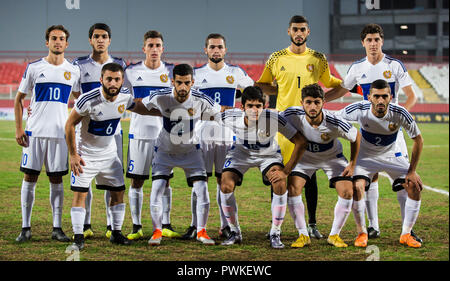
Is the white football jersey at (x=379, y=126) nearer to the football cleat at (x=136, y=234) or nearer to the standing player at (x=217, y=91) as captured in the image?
the standing player at (x=217, y=91)

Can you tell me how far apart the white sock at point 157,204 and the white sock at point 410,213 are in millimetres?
2219

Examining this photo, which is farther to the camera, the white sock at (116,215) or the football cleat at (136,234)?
the football cleat at (136,234)

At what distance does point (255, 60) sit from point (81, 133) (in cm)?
2575

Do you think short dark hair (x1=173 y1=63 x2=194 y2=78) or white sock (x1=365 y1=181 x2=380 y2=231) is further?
white sock (x1=365 y1=181 x2=380 y2=231)

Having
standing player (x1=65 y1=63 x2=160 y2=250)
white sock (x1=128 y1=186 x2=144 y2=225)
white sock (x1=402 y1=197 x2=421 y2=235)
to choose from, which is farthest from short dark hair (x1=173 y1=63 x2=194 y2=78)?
white sock (x1=402 y1=197 x2=421 y2=235)

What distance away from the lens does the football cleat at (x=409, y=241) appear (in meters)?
4.98

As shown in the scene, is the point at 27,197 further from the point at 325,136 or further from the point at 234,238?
the point at 325,136

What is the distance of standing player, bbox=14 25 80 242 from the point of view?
5301 millimetres

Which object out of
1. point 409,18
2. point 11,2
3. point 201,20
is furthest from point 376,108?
point 409,18

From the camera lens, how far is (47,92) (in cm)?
534

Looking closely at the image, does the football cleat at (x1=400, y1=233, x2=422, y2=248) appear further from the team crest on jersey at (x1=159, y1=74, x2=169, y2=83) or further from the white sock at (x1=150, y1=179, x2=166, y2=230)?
the team crest on jersey at (x1=159, y1=74, x2=169, y2=83)

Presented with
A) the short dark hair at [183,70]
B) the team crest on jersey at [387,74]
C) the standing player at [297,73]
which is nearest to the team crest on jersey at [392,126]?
the team crest on jersey at [387,74]

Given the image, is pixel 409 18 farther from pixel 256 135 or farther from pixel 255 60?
pixel 256 135

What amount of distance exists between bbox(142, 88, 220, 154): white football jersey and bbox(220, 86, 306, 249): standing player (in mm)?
240
